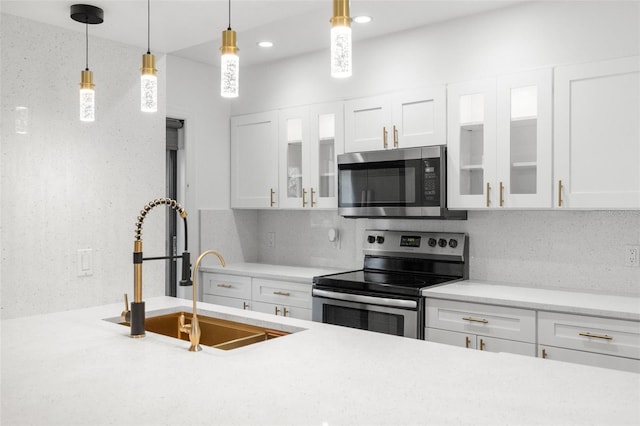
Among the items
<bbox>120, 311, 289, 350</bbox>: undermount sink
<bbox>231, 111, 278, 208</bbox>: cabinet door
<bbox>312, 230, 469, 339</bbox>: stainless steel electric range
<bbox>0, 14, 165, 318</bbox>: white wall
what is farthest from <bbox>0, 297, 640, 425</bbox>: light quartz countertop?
<bbox>231, 111, 278, 208</bbox>: cabinet door

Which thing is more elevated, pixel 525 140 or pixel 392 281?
pixel 525 140

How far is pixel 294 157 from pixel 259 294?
1077mm

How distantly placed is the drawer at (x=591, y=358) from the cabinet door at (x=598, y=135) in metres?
0.75

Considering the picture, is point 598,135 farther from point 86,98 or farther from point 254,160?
point 254,160

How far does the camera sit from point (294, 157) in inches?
162

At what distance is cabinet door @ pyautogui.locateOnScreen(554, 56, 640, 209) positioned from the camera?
2.64 metres

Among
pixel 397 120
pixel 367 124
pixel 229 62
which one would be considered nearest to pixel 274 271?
pixel 367 124

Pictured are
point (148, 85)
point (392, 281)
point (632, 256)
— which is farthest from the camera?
point (392, 281)

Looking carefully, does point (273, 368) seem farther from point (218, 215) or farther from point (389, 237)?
point (218, 215)

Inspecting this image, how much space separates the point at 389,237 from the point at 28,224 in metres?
2.31

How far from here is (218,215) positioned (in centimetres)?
447

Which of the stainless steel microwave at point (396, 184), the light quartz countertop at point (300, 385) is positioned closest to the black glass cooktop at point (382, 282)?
the stainless steel microwave at point (396, 184)

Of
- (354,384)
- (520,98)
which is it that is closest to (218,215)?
(520,98)

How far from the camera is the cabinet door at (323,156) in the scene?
3838 mm
